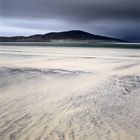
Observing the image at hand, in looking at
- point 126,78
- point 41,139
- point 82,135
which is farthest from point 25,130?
point 126,78

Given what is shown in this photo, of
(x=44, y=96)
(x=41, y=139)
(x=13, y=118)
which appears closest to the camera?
(x=41, y=139)

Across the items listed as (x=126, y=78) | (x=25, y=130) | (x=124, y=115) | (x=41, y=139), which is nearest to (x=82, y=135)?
(x=41, y=139)

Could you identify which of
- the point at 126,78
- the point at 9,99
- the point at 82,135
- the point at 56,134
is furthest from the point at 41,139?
the point at 126,78

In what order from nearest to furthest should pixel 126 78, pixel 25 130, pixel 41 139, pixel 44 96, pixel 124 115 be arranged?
pixel 41 139, pixel 25 130, pixel 124 115, pixel 44 96, pixel 126 78

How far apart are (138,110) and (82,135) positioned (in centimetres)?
244

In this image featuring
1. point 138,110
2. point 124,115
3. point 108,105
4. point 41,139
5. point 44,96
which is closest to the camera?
point 41,139

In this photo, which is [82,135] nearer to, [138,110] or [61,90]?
[138,110]

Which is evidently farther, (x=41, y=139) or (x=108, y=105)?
(x=108, y=105)

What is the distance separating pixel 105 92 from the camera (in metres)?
9.34

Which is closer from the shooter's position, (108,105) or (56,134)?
(56,134)

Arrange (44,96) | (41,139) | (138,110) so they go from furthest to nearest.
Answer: (44,96) → (138,110) → (41,139)

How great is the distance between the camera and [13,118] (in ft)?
20.3

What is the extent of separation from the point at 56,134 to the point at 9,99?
118 inches

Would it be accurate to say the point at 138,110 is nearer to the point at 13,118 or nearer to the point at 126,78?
the point at 13,118
